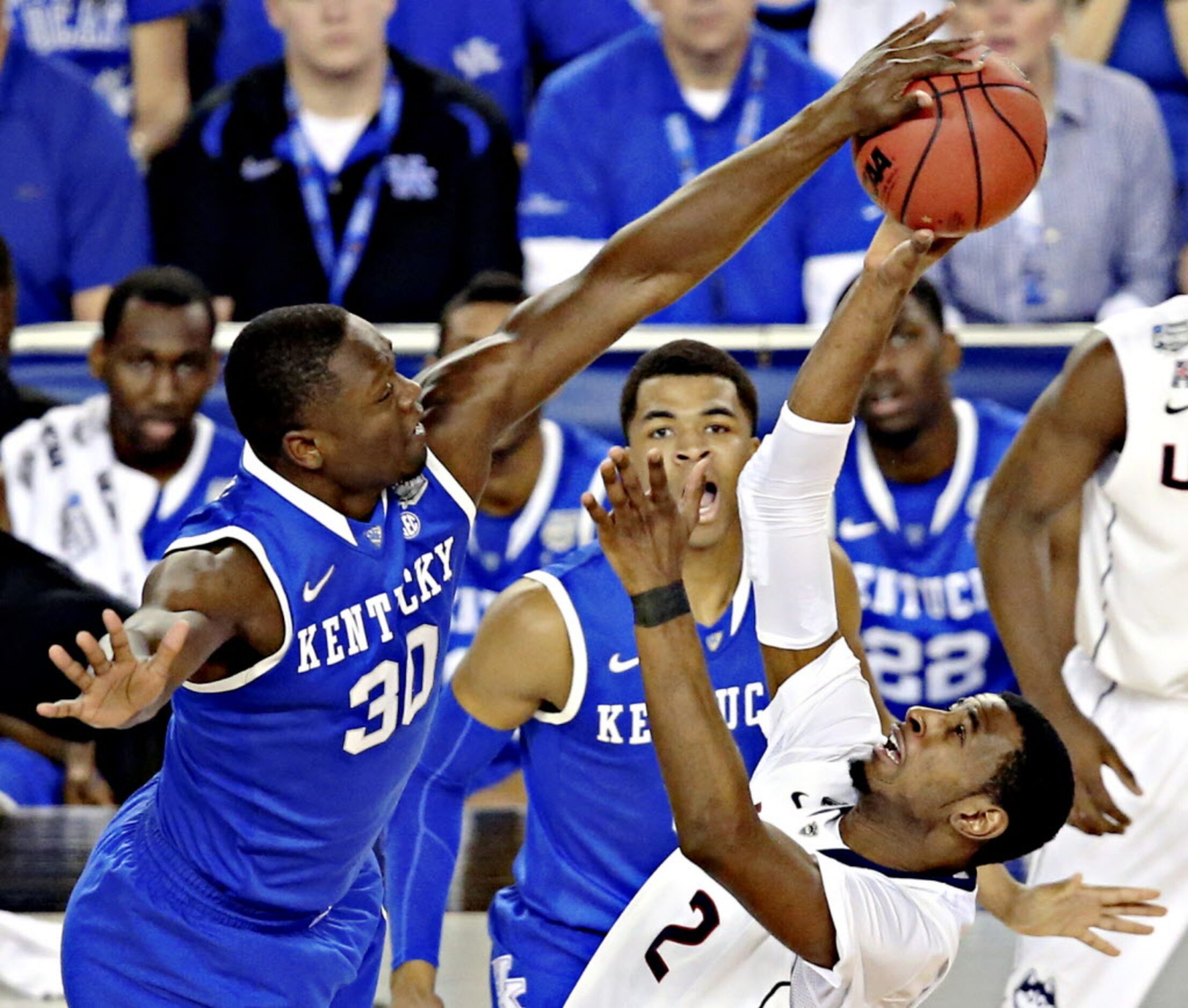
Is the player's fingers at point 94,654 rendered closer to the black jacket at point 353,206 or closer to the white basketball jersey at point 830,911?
the white basketball jersey at point 830,911

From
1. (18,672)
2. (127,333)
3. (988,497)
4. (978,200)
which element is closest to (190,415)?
(127,333)

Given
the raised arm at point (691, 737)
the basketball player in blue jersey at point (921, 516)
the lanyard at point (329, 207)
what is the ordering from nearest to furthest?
the raised arm at point (691, 737) < the basketball player in blue jersey at point (921, 516) < the lanyard at point (329, 207)

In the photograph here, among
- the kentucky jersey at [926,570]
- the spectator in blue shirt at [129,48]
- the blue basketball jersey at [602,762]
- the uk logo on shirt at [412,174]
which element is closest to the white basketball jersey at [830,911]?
the blue basketball jersey at [602,762]

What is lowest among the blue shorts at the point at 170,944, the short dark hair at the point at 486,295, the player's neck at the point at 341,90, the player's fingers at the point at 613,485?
the blue shorts at the point at 170,944

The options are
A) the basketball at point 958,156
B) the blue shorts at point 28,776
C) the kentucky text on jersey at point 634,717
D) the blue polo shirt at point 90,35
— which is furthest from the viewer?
the blue polo shirt at point 90,35

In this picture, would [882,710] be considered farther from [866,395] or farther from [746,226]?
[866,395]

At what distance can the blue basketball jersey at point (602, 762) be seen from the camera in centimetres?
346

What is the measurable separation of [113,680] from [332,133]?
435 centimetres

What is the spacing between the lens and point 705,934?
2.93 m

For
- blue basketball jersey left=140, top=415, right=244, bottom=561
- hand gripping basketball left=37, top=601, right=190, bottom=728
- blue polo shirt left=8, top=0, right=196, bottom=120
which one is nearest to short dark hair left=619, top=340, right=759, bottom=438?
hand gripping basketball left=37, top=601, right=190, bottom=728

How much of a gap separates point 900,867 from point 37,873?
2.76 metres

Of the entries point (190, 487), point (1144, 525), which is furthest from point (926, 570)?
point (190, 487)

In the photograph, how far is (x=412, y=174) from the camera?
255 inches

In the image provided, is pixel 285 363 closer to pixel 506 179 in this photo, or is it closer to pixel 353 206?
pixel 353 206
